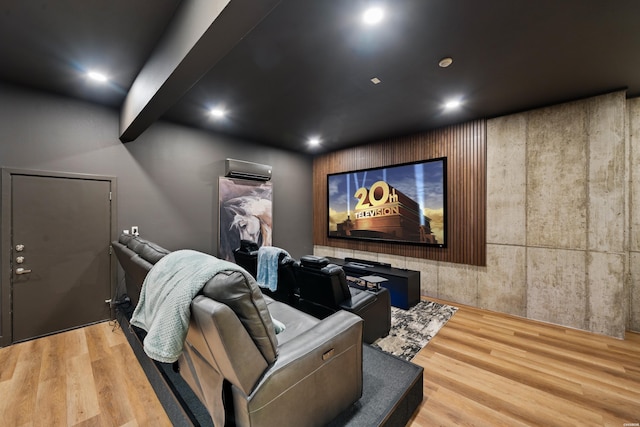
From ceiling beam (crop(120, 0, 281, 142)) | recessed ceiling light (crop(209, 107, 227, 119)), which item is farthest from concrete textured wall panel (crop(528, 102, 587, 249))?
recessed ceiling light (crop(209, 107, 227, 119))

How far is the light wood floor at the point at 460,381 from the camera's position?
67.4 inches

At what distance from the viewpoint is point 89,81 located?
8.69 ft

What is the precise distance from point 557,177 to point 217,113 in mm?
4604

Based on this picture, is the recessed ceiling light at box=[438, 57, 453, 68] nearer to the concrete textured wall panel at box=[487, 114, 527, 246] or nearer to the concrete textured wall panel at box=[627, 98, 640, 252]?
the concrete textured wall panel at box=[487, 114, 527, 246]

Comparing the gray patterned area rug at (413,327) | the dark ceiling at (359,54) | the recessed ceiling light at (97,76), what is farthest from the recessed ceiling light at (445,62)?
the recessed ceiling light at (97,76)

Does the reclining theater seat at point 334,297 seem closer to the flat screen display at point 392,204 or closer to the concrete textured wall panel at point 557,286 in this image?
the flat screen display at point 392,204

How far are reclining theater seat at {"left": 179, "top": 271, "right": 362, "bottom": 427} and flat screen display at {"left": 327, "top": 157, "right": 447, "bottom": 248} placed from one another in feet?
10.4

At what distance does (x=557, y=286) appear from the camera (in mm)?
3131

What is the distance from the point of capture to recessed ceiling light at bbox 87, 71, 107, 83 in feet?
8.23

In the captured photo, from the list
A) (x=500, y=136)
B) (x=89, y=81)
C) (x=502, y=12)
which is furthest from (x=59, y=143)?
(x=500, y=136)

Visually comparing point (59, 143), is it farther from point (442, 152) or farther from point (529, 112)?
point (529, 112)

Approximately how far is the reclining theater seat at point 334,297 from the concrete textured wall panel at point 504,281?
1890 mm

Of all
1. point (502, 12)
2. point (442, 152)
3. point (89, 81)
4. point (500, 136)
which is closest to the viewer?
point (502, 12)

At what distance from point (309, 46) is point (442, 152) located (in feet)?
9.43
